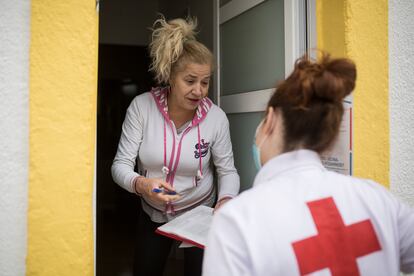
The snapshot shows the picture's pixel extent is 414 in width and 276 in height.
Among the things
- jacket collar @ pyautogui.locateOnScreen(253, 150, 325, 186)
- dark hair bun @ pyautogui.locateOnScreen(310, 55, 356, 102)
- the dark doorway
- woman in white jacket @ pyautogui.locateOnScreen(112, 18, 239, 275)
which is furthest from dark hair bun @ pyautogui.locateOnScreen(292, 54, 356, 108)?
the dark doorway

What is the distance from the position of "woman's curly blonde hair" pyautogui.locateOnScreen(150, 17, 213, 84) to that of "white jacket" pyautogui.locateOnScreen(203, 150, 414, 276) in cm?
119

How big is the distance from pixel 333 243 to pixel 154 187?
3.34 ft

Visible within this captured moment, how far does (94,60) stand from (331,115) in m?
0.99

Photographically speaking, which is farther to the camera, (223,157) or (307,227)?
(223,157)

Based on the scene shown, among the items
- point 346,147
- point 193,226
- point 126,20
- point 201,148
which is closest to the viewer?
point 193,226

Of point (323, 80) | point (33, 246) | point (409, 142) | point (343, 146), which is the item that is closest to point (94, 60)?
point (33, 246)

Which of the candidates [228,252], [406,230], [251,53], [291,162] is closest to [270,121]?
[291,162]

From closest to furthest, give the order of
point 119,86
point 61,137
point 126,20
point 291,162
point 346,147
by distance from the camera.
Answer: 1. point 291,162
2. point 61,137
3. point 346,147
4. point 126,20
5. point 119,86

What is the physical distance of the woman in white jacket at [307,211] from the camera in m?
0.97

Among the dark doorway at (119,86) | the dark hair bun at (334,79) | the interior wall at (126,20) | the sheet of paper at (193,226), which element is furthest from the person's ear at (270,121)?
the interior wall at (126,20)

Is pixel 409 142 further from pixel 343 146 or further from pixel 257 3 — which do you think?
pixel 257 3

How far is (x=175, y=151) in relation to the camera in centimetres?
216

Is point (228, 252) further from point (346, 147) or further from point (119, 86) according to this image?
point (119, 86)

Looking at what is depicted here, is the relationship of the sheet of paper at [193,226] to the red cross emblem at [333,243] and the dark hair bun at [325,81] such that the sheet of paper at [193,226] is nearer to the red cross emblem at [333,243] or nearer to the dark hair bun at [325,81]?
the red cross emblem at [333,243]
